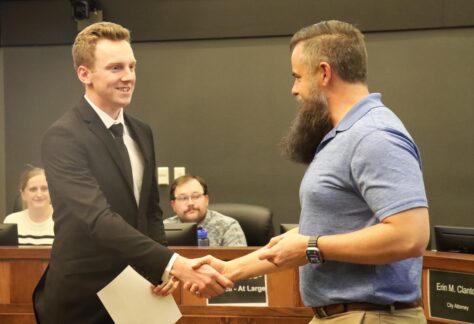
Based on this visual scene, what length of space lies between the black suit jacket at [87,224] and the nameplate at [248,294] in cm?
103

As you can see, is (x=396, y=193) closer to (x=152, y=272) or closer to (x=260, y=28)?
(x=152, y=272)

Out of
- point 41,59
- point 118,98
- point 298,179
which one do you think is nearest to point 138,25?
point 41,59

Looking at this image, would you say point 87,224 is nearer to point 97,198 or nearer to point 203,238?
point 97,198

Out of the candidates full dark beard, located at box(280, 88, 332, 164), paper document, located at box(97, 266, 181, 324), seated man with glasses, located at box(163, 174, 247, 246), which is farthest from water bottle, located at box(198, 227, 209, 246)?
full dark beard, located at box(280, 88, 332, 164)

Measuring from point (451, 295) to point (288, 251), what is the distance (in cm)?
144

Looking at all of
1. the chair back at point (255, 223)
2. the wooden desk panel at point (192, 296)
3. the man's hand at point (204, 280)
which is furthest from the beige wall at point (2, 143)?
the man's hand at point (204, 280)

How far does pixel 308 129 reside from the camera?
224cm

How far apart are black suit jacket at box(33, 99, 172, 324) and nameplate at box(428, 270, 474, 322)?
1339 mm

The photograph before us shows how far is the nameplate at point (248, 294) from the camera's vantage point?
350 centimetres

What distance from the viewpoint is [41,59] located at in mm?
6707

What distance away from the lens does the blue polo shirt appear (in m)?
1.84

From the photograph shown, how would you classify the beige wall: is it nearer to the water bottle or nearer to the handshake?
the water bottle

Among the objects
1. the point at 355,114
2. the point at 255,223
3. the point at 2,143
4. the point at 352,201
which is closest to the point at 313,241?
the point at 352,201

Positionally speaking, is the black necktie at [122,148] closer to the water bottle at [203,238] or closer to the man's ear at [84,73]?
the man's ear at [84,73]
